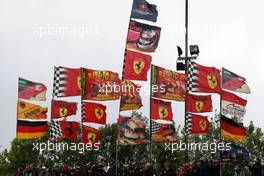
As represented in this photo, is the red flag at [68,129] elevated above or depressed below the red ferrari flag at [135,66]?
below

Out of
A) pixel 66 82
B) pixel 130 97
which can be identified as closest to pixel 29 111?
pixel 66 82

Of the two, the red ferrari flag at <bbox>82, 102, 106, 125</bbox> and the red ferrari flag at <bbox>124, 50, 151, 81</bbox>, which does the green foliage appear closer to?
the red ferrari flag at <bbox>82, 102, 106, 125</bbox>

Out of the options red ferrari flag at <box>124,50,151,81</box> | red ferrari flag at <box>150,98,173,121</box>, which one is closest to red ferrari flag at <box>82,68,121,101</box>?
red ferrari flag at <box>150,98,173,121</box>

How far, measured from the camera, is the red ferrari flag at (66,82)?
103 ft

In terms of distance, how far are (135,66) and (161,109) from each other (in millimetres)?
2883

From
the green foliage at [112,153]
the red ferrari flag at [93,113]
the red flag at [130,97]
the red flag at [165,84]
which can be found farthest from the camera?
the green foliage at [112,153]

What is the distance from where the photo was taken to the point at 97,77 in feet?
101

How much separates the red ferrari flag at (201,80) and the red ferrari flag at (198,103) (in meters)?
0.39

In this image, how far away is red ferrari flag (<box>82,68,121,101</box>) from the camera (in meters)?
30.5

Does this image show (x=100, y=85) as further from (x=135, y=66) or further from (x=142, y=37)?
(x=142, y=37)

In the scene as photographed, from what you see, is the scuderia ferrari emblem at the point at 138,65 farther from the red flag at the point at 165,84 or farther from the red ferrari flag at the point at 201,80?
the red ferrari flag at the point at 201,80

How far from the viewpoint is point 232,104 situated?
90.7 feet

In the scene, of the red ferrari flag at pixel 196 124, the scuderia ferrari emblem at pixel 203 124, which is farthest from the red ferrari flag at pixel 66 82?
the scuderia ferrari emblem at pixel 203 124

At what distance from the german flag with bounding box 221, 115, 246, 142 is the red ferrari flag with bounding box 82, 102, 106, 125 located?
25.4 feet
